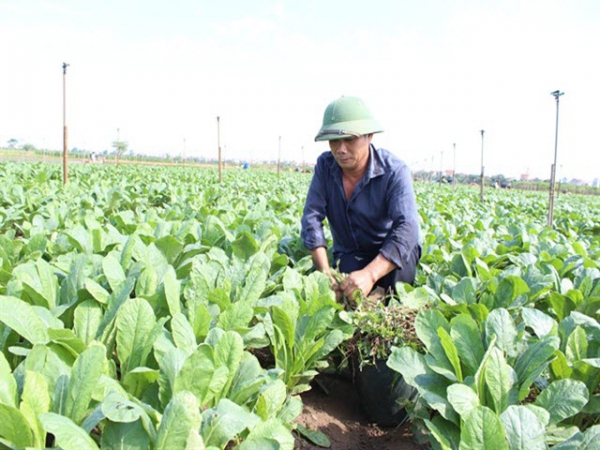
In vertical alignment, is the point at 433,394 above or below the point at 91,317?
below

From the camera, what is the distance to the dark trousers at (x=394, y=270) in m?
3.14

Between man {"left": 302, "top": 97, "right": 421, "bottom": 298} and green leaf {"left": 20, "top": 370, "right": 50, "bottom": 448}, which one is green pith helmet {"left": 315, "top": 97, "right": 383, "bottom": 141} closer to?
man {"left": 302, "top": 97, "right": 421, "bottom": 298}

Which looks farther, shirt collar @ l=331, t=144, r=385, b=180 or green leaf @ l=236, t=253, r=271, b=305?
shirt collar @ l=331, t=144, r=385, b=180

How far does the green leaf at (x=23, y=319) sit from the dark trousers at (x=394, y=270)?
2.05 metres

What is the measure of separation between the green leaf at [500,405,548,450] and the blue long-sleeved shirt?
1.48m

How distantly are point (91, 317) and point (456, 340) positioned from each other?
140 centimetres

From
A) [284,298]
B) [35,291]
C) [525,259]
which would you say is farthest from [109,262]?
[525,259]

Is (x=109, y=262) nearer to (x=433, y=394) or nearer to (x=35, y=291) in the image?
(x=35, y=291)

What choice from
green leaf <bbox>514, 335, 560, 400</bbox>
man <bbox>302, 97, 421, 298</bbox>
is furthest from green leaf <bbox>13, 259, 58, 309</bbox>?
green leaf <bbox>514, 335, 560, 400</bbox>

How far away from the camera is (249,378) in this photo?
5.34 ft

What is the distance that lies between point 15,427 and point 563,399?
1.67 meters

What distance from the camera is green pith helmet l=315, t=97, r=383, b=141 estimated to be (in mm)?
2766

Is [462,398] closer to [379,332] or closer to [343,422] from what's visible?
[379,332]

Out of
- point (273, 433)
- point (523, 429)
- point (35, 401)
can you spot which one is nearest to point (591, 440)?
point (523, 429)
